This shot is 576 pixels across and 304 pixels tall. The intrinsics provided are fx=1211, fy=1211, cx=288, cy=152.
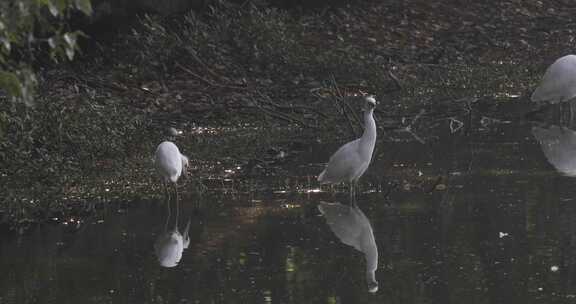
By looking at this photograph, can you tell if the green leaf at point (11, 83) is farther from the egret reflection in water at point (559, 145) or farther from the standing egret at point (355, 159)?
the egret reflection in water at point (559, 145)

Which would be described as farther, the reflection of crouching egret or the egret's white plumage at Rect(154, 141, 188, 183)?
the egret's white plumage at Rect(154, 141, 188, 183)

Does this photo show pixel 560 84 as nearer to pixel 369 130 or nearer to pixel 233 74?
pixel 369 130

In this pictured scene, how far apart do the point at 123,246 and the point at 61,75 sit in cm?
809

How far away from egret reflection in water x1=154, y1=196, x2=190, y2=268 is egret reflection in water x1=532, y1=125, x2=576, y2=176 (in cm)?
422

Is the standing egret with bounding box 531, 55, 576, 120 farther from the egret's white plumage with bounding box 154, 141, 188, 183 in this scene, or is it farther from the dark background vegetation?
the egret's white plumage with bounding box 154, 141, 188, 183

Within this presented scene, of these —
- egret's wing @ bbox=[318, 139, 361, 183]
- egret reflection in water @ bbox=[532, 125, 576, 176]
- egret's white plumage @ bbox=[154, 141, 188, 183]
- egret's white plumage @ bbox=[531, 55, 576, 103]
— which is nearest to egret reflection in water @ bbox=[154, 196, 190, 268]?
egret's white plumage @ bbox=[154, 141, 188, 183]

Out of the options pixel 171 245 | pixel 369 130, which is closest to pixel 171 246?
pixel 171 245

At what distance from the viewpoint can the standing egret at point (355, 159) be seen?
39.4ft

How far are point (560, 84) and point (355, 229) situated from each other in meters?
6.52

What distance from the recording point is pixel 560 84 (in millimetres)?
16234

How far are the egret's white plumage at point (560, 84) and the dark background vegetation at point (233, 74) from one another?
201 cm

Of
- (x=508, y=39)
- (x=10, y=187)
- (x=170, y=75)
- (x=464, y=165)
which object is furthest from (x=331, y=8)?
(x=10, y=187)

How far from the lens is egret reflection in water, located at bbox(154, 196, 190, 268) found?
32.6ft

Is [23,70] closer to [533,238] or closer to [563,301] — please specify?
[563,301]
